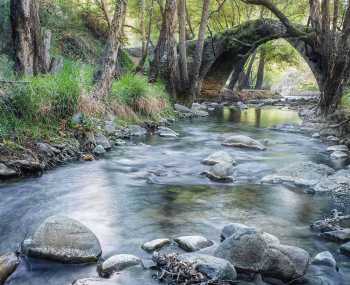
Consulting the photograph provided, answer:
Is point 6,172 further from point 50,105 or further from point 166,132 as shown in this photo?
point 166,132

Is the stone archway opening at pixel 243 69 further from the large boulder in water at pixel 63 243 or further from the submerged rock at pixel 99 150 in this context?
the large boulder in water at pixel 63 243

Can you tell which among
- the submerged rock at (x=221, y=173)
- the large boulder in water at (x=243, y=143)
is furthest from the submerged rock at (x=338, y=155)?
the submerged rock at (x=221, y=173)

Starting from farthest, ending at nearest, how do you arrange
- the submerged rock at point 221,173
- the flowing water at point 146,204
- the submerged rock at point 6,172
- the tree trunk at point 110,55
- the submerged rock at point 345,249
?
the tree trunk at point 110,55 → the submerged rock at point 221,173 → the submerged rock at point 6,172 → the flowing water at point 146,204 → the submerged rock at point 345,249

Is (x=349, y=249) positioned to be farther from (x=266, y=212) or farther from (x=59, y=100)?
(x=59, y=100)

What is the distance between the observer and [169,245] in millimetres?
3668

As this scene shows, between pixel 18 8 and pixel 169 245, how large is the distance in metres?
6.83

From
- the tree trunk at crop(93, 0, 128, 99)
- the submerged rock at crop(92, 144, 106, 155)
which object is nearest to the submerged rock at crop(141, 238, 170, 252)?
Answer: the submerged rock at crop(92, 144, 106, 155)

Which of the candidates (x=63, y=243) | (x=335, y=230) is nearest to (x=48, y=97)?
(x=63, y=243)

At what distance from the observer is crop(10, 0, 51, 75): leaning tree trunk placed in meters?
8.69

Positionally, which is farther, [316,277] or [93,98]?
[93,98]

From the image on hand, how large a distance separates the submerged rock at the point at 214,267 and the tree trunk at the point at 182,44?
37.8 feet

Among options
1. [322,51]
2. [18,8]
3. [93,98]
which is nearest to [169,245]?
[93,98]

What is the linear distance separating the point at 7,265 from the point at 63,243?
421 millimetres

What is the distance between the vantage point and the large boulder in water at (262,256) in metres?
3.14
